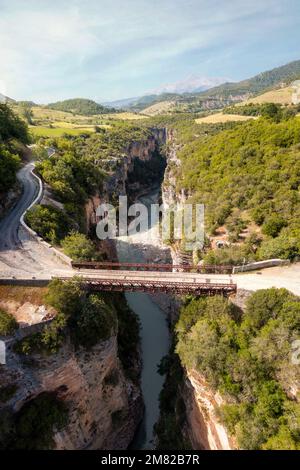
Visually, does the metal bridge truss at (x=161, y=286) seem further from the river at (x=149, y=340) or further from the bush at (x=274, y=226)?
the river at (x=149, y=340)

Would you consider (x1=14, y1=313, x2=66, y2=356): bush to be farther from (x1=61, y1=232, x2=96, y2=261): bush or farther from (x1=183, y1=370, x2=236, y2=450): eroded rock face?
(x1=183, y1=370, x2=236, y2=450): eroded rock face

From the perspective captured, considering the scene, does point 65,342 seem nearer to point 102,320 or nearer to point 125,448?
point 102,320

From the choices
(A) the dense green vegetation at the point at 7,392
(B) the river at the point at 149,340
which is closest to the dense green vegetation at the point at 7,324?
(A) the dense green vegetation at the point at 7,392

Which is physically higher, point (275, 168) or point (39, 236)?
point (275, 168)

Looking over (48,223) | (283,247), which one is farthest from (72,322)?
(283,247)
